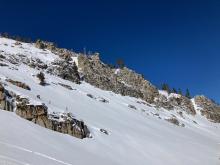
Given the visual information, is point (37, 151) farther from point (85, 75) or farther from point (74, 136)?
point (85, 75)

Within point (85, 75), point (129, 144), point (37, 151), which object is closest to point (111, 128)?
point (129, 144)

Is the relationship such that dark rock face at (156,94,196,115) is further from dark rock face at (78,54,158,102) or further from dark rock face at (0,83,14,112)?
dark rock face at (0,83,14,112)

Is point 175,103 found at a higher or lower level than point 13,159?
higher

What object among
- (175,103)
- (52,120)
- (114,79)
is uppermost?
(175,103)

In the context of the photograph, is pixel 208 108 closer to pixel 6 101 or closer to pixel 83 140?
pixel 83 140

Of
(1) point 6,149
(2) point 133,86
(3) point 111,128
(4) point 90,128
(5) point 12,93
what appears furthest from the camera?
(2) point 133,86

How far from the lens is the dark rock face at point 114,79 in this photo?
9447 cm

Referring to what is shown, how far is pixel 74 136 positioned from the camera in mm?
39844

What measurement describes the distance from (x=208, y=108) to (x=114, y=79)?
50433mm

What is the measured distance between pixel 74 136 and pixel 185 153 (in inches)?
751

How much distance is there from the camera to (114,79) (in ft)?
343

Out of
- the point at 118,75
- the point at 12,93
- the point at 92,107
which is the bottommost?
the point at 12,93

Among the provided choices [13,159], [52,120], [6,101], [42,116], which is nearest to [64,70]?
[52,120]

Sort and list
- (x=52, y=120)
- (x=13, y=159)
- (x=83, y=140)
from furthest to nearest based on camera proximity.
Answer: (x=83, y=140) → (x=52, y=120) → (x=13, y=159)
